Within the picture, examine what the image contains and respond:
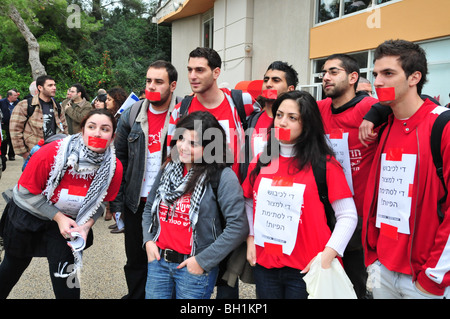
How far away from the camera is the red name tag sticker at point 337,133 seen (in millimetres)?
2492

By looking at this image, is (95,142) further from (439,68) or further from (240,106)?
(439,68)

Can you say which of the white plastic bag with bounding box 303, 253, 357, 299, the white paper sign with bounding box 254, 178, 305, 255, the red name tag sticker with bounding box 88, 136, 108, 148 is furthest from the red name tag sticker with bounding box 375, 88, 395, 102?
the red name tag sticker with bounding box 88, 136, 108, 148

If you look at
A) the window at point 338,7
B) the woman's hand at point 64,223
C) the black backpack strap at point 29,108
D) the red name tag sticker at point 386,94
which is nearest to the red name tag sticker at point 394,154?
the red name tag sticker at point 386,94

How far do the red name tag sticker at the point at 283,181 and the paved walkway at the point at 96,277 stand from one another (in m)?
1.82

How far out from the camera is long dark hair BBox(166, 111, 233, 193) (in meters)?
2.24

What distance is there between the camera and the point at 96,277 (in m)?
3.82

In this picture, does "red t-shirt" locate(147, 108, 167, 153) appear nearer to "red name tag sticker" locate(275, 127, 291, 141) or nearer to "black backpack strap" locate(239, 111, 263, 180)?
"black backpack strap" locate(239, 111, 263, 180)

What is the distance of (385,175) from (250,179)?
0.78m

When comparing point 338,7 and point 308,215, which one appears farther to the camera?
point 338,7

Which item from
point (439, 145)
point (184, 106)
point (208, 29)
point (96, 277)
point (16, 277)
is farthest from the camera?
point (208, 29)

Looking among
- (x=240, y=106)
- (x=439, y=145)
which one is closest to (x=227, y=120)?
(x=240, y=106)

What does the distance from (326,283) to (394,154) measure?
0.79 meters

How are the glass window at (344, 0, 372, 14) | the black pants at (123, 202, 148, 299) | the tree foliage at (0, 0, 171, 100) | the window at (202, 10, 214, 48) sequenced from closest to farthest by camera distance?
the black pants at (123, 202, 148, 299)
the glass window at (344, 0, 372, 14)
the window at (202, 10, 214, 48)
the tree foliage at (0, 0, 171, 100)
